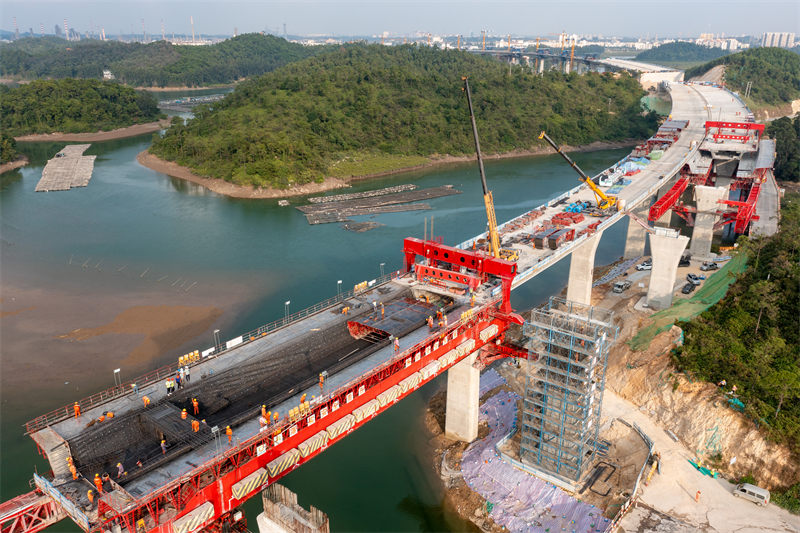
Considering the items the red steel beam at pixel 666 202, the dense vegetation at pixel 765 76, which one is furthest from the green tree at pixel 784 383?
the dense vegetation at pixel 765 76

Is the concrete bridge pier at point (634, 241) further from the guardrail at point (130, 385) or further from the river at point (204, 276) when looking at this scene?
the guardrail at point (130, 385)

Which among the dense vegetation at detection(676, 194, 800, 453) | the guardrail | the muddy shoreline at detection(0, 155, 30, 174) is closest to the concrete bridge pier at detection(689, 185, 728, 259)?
the dense vegetation at detection(676, 194, 800, 453)

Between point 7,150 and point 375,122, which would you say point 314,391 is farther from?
point 7,150

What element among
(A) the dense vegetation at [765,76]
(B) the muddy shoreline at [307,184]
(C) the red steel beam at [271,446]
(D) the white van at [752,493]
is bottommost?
(D) the white van at [752,493]

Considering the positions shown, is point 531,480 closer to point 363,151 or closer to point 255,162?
point 255,162

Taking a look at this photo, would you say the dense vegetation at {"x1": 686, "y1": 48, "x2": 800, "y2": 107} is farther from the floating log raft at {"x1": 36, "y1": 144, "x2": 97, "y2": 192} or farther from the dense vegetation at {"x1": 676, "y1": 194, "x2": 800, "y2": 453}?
the floating log raft at {"x1": 36, "y1": 144, "x2": 97, "y2": 192}

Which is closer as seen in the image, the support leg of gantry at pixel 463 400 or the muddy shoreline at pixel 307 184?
the support leg of gantry at pixel 463 400

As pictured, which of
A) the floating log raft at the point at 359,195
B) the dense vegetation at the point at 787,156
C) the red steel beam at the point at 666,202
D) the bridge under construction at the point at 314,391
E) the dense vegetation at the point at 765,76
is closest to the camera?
the bridge under construction at the point at 314,391
